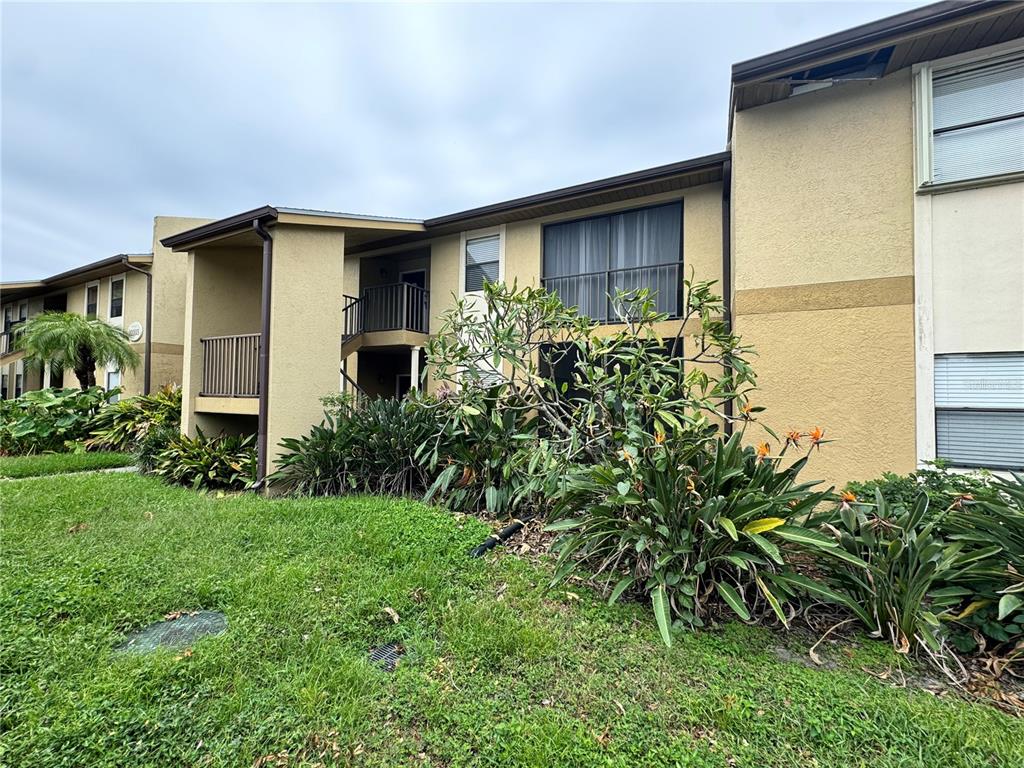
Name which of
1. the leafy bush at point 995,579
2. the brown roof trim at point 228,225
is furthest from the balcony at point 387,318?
the leafy bush at point 995,579

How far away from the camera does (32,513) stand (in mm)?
5676

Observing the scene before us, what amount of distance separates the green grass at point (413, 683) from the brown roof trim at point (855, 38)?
6.23m

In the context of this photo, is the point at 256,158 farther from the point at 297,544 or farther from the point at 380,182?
the point at 297,544

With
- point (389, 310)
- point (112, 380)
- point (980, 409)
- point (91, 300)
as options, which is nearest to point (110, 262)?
point (91, 300)

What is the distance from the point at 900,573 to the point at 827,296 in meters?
3.94

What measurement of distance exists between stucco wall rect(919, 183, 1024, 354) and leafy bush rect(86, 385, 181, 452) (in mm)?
13879

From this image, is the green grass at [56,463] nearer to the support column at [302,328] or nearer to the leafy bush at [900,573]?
the support column at [302,328]

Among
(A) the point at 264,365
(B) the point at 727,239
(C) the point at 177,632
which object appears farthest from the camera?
(A) the point at 264,365

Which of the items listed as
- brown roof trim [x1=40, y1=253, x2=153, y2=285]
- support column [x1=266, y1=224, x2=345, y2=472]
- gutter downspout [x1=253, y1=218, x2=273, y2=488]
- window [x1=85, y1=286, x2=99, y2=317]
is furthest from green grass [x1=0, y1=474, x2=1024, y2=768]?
window [x1=85, y1=286, x2=99, y2=317]

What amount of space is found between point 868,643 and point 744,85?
6.29 metres

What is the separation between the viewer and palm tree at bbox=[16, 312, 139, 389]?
12242 millimetres

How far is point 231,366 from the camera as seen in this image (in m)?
8.71

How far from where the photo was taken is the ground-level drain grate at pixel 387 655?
10.0ft

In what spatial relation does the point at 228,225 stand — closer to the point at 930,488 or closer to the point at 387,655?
the point at 387,655
